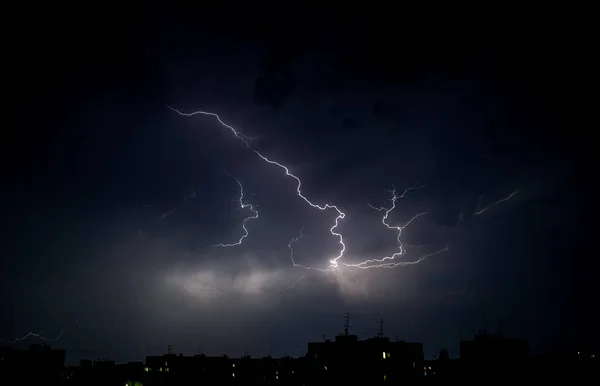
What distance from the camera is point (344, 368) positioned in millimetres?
23719

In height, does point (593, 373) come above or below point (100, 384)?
above

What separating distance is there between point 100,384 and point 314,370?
15.8 m

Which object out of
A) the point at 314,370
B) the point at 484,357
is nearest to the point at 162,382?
the point at 314,370

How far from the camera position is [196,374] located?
30.6 meters

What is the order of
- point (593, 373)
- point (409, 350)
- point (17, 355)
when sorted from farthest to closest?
point (409, 350)
point (17, 355)
point (593, 373)

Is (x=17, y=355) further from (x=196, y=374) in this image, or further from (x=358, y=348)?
(x=358, y=348)

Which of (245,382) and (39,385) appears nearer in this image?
(39,385)

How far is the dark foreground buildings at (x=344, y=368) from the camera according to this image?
19.4m

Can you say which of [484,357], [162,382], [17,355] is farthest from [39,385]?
[484,357]

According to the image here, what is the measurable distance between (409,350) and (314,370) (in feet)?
27.3

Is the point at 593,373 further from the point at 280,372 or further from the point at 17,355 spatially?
the point at 17,355

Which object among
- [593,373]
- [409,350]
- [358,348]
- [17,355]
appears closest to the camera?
[593,373]

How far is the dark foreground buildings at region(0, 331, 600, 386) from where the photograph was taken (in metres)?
19.4

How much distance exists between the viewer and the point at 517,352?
67.8 feet
